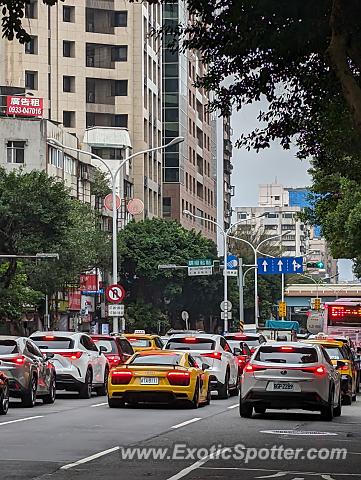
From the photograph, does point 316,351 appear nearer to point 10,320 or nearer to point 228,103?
point 228,103

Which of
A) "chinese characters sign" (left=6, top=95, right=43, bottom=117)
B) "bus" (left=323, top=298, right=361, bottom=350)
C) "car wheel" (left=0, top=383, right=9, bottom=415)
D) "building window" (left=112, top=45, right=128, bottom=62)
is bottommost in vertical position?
"car wheel" (left=0, top=383, right=9, bottom=415)

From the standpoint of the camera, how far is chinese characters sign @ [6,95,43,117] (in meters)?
76.8

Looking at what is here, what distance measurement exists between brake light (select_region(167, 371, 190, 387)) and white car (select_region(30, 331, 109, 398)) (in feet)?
18.7

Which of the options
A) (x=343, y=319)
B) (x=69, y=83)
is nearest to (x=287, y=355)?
(x=343, y=319)

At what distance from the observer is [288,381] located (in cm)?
2444

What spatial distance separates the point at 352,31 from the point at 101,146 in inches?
3187

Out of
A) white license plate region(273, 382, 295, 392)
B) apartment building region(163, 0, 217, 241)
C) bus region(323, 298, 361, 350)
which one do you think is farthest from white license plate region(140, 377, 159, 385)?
apartment building region(163, 0, 217, 241)

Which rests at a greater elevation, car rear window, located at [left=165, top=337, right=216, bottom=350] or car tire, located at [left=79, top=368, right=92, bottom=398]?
car rear window, located at [left=165, top=337, right=216, bottom=350]

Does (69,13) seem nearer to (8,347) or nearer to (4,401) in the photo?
(8,347)

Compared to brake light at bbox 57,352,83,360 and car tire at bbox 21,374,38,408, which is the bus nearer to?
brake light at bbox 57,352,83,360

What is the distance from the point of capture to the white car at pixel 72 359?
106 ft

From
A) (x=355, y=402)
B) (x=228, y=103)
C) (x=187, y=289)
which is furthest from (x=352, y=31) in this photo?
(x=187, y=289)

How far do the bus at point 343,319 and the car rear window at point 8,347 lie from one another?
93.2ft

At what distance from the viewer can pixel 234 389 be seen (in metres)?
36.6
